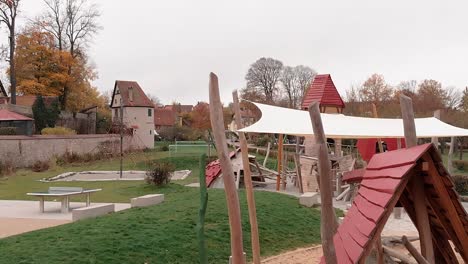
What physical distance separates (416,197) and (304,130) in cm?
415

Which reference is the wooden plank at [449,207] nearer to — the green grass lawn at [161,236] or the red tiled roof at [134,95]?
the green grass lawn at [161,236]

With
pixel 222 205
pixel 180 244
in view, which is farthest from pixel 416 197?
pixel 222 205

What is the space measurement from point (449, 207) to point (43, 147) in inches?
1185

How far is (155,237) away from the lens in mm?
8281

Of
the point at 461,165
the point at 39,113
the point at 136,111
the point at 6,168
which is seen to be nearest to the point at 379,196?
the point at 6,168

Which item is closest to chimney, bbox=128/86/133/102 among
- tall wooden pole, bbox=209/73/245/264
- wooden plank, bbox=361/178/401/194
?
tall wooden pole, bbox=209/73/245/264

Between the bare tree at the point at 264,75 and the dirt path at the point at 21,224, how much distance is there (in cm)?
4471

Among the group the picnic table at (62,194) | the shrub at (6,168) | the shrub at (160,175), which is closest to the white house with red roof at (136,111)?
the shrub at (6,168)

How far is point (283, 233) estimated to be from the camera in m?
10.1

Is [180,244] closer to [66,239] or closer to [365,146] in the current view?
[66,239]

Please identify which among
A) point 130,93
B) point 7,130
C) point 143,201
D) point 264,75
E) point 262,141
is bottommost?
point 143,201

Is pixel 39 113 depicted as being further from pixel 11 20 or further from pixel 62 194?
pixel 62 194

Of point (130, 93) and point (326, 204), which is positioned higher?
point (130, 93)

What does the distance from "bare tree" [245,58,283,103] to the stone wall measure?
2392 cm
